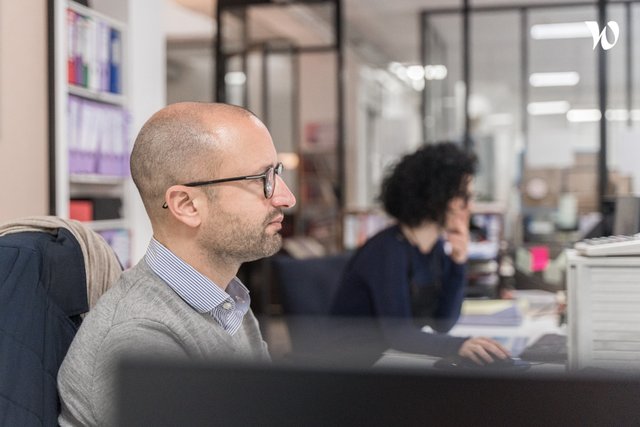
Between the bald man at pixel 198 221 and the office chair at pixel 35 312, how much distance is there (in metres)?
0.04

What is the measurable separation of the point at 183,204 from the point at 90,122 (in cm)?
272

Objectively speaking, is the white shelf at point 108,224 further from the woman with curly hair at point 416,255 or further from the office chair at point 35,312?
the office chair at point 35,312

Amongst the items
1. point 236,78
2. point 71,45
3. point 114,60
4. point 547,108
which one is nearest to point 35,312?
point 71,45

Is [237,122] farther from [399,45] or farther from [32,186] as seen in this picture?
[399,45]

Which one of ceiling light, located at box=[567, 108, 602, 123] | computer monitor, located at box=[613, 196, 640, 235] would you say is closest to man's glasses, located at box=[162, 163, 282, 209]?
computer monitor, located at box=[613, 196, 640, 235]

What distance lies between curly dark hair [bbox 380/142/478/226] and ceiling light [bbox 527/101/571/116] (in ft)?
18.5

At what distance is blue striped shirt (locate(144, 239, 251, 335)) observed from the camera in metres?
1.33

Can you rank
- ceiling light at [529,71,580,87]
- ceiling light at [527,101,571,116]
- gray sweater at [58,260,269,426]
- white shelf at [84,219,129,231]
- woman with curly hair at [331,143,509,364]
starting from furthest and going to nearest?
ceiling light at [529,71,580,87]
ceiling light at [527,101,571,116]
white shelf at [84,219,129,231]
woman with curly hair at [331,143,509,364]
gray sweater at [58,260,269,426]

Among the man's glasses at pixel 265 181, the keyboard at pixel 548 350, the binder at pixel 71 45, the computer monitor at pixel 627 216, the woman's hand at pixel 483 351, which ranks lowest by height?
the keyboard at pixel 548 350

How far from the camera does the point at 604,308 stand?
1.50 meters

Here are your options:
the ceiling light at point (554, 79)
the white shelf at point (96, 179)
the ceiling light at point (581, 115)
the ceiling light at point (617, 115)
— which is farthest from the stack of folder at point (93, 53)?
the ceiling light at point (554, 79)

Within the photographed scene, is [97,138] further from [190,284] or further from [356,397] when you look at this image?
[356,397]

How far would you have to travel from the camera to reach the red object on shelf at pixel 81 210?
3.83 m

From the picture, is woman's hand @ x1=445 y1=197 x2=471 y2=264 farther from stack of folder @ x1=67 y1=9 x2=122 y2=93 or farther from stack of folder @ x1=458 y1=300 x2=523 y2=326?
stack of folder @ x1=67 y1=9 x2=122 y2=93
